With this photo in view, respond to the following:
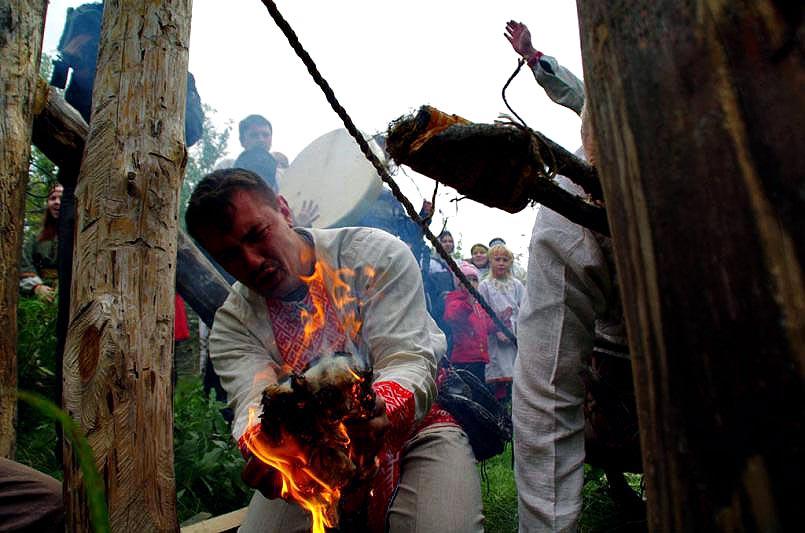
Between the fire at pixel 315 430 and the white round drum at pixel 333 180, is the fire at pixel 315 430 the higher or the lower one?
the lower one

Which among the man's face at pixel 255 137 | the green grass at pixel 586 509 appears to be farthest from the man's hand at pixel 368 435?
the man's face at pixel 255 137

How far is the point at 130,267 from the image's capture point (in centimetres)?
177

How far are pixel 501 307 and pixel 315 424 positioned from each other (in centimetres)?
481

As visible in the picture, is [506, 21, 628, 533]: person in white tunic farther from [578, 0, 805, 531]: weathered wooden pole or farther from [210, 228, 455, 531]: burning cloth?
[578, 0, 805, 531]: weathered wooden pole

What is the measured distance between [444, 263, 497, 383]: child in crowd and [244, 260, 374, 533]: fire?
3853 mm

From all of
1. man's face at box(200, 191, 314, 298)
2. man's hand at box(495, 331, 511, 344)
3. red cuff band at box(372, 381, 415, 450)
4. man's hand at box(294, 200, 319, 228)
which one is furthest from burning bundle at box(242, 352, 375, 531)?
man's hand at box(495, 331, 511, 344)

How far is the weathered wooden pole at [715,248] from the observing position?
53cm

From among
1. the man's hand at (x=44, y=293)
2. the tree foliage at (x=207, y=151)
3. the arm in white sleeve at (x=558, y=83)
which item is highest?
the tree foliage at (x=207, y=151)

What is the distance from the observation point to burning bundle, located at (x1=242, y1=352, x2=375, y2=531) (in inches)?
58.1

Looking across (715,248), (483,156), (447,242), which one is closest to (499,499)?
(483,156)

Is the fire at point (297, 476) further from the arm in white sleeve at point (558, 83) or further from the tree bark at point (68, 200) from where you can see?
the arm in white sleeve at point (558, 83)

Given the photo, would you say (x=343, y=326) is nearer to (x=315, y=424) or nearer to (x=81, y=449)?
(x=315, y=424)

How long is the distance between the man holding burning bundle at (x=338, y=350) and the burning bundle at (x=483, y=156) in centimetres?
83

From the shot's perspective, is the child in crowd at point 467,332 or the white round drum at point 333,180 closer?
the white round drum at point 333,180
